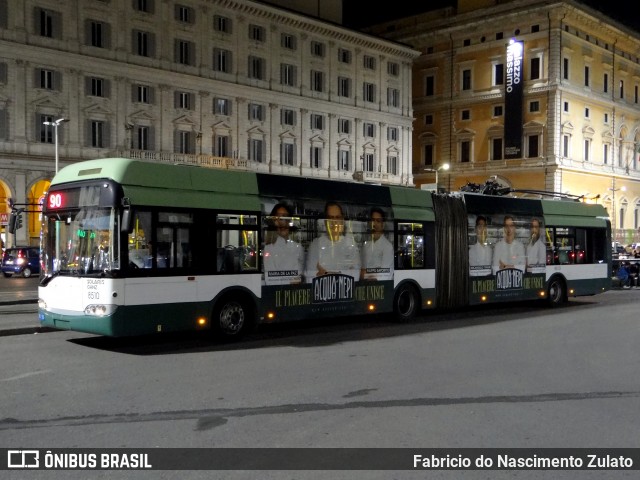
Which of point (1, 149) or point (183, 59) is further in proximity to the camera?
point (183, 59)

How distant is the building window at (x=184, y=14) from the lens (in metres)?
51.5

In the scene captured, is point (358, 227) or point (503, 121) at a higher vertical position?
point (503, 121)

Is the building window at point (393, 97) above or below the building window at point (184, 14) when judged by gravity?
below

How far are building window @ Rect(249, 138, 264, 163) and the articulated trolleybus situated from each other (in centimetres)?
3897

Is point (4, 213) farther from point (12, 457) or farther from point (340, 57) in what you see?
point (12, 457)

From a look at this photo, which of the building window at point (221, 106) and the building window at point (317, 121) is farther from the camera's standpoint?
the building window at point (317, 121)

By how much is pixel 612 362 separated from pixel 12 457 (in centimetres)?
888

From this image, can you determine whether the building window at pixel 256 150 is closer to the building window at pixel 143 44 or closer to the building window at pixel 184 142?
the building window at pixel 184 142

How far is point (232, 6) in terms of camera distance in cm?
5447

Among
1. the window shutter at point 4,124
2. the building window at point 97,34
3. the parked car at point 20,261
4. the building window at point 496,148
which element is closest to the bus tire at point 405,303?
the parked car at point 20,261

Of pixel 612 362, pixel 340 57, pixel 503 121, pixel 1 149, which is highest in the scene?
pixel 340 57

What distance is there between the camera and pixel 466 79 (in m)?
71.1

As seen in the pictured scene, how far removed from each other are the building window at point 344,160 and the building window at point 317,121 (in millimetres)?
3000
